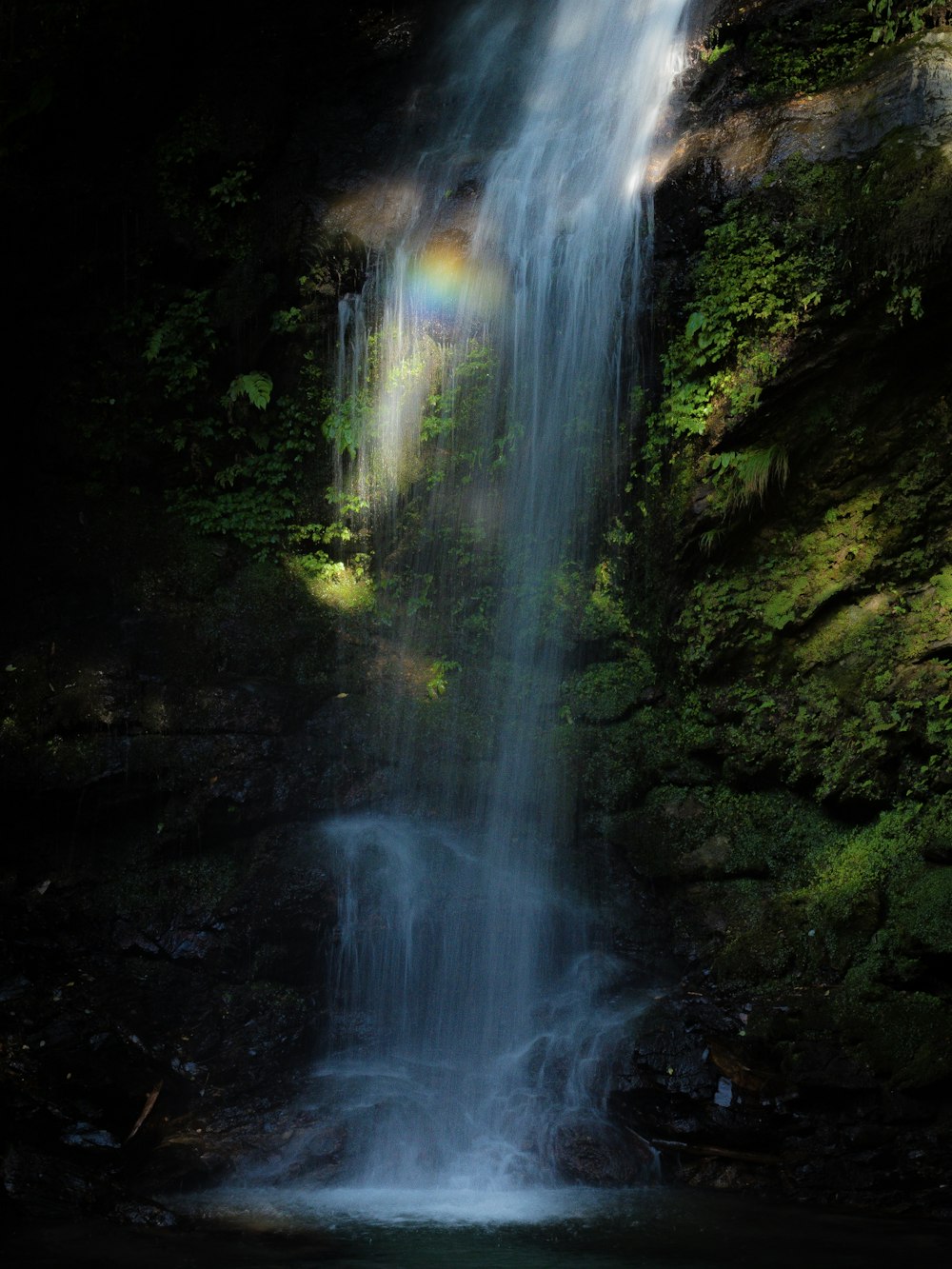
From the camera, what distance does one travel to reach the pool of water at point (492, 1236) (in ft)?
14.3

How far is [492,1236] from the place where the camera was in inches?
188

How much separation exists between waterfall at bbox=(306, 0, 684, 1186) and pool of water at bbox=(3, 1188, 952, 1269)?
1.87ft

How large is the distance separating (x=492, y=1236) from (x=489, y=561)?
5484 millimetres

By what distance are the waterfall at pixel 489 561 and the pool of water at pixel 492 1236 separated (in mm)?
568

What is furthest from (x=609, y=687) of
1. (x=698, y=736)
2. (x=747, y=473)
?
(x=747, y=473)

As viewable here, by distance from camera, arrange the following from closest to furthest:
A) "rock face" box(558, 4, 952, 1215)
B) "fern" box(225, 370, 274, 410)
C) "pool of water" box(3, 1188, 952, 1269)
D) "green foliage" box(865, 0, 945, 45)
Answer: "pool of water" box(3, 1188, 952, 1269) → "rock face" box(558, 4, 952, 1215) → "green foliage" box(865, 0, 945, 45) → "fern" box(225, 370, 274, 410)

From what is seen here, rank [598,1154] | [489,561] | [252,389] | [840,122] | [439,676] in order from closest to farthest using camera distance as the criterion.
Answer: [598,1154] → [840,122] → [439,676] → [489,561] → [252,389]

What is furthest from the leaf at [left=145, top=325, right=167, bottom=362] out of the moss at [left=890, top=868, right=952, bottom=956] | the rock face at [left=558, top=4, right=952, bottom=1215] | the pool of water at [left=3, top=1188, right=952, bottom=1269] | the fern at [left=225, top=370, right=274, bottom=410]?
the moss at [left=890, top=868, right=952, bottom=956]

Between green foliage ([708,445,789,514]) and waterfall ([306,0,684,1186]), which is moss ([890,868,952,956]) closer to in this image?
waterfall ([306,0,684,1186])

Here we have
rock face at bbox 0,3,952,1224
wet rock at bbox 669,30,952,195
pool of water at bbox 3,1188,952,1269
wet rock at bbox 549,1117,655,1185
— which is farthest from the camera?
wet rock at bbox 669,30,952,195

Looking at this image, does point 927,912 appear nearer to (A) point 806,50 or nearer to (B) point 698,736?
(B) point 698,736

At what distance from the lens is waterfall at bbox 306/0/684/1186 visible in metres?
6.45

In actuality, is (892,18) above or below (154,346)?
above

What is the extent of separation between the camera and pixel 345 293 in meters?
9.53
